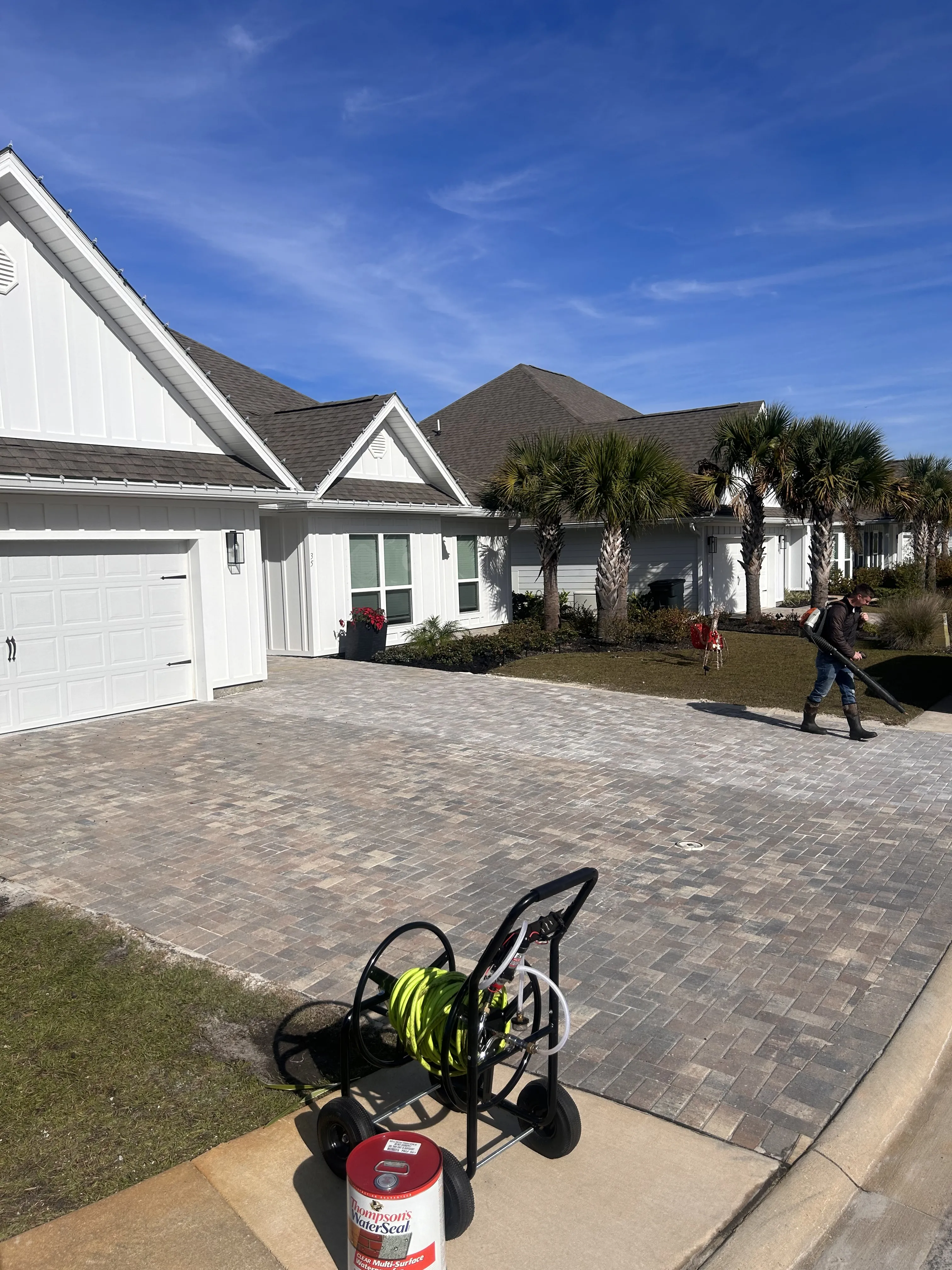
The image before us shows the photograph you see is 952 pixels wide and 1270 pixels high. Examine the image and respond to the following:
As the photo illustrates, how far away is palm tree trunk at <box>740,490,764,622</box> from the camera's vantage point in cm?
2380

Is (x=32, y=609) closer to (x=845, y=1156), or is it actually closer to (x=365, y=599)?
(x=365, y=599)

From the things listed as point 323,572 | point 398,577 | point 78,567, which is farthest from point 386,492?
point 78,567

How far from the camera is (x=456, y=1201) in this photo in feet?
11.0

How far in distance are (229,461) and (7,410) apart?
3386mm

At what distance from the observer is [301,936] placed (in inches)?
234

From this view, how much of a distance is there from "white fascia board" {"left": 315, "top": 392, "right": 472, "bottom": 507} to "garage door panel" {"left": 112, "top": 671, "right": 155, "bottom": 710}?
5.43m

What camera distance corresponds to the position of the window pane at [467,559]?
2227 cm

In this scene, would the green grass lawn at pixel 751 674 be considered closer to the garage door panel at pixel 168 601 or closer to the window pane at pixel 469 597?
the window pane at pixel 469 597

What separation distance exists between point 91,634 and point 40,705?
1.11m

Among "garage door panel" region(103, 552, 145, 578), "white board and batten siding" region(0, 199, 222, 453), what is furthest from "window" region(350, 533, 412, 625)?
"garage door panel" region(103, 552, 145, 578)

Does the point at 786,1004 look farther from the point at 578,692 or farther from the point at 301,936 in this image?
the point at 578,692

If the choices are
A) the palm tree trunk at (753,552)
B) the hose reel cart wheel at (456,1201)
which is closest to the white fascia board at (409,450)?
the palm tree trunk at (753,552)

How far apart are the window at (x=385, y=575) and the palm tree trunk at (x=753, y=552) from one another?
8.84 meters

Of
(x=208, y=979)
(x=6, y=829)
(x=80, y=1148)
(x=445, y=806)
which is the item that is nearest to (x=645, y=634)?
(x=445, y=806)
